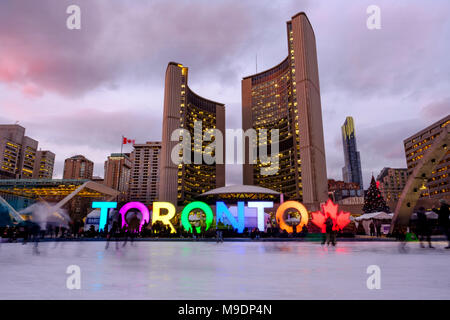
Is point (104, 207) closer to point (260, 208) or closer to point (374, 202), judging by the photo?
point (260, 208)

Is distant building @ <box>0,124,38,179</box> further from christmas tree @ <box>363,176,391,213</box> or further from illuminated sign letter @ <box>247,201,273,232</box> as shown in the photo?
christmas tree @ <box>363,176,391,213</box>

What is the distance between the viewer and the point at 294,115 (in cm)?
10856

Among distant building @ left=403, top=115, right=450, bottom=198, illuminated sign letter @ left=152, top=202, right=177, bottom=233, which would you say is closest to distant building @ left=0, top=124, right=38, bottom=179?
illuminated sign letter @ left=152, top=202, right=177, bottom=233

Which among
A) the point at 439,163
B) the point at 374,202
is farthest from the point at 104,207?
the point at 439,163

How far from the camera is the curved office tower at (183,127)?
88.7 m

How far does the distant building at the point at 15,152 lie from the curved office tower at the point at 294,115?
14079 centimetres

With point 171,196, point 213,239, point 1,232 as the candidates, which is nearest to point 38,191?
point 1,232

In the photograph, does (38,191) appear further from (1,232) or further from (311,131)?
(311,131)

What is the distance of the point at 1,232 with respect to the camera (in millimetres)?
→ 29312

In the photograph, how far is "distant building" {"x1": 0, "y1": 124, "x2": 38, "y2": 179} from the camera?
6142 inches

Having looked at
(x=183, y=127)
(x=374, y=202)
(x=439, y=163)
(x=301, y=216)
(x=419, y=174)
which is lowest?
(x=301, y=216)

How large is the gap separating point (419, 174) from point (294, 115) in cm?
8961

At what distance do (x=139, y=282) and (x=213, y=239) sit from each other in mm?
20354
